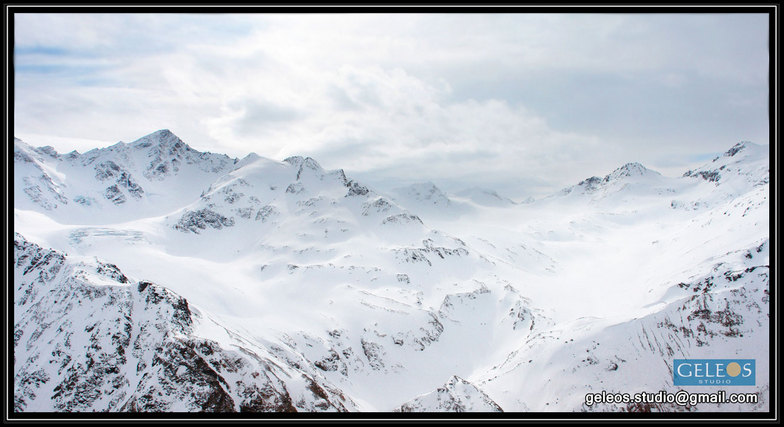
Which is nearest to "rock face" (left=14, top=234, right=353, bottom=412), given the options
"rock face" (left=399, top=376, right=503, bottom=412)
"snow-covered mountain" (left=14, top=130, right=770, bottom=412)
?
"snow-covered mountain" (left=14, top=130, right=770, bottom=412)

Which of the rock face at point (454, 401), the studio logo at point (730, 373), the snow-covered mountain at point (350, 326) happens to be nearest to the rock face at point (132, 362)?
the snow-covered mountain at point (350, 326)

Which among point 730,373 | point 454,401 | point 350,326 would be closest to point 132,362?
point 454,401

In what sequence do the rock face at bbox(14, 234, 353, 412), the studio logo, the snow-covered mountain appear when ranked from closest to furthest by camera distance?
the studio logo → the rock face at bbox(14, 234, 353, 412) → the snow-covered mountain

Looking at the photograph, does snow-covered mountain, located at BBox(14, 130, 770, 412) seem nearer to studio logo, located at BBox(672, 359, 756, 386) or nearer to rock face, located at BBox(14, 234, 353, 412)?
rock face, located at BBox(14, 234, 353, 412)

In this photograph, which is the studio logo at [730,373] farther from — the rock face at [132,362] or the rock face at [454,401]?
the rock face at [132,362]
